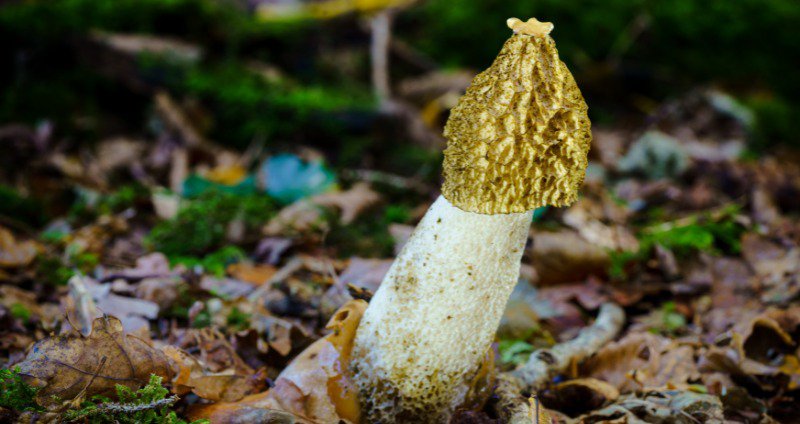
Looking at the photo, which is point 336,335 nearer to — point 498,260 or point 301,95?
point 498,260

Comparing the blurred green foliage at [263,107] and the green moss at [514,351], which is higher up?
the blurred green foliage at [263,107]

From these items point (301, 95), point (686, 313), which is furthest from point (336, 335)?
point (301, 95)

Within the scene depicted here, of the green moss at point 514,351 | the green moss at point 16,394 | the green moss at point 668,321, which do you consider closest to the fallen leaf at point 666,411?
the green moss at point 514,351

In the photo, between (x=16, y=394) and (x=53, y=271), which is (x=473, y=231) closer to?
(x=16, y=394)

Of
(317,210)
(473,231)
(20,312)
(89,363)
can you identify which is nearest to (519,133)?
(473,231)

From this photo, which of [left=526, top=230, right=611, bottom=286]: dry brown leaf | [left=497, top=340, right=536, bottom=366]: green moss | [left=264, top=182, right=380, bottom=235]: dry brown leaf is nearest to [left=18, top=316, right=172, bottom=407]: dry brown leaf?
[left=497, top=340, right=536, bottom=366]: green moss

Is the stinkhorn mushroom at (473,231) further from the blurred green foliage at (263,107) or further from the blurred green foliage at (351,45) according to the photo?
the blurred green foliage at (263,107)

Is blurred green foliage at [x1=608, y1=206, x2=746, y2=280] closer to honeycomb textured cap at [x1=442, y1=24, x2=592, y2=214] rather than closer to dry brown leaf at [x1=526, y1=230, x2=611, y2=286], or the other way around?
dry brown leaf at [x1=526, y1=230, x2=611, y2=286]
